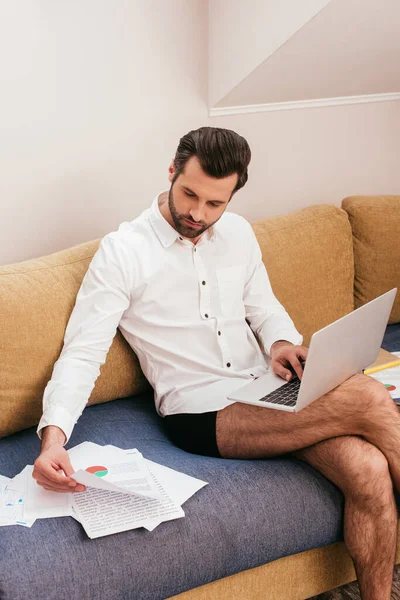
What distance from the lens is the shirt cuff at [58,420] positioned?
1.71 metres

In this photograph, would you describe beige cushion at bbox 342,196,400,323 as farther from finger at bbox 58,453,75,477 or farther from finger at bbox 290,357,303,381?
finger at bbox 58,453,75,477

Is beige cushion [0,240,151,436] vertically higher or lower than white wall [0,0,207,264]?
lower

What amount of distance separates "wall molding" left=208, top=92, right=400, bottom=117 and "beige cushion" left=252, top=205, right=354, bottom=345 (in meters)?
0.42

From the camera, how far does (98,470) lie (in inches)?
65.5

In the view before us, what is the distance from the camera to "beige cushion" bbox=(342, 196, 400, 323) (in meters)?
2.66

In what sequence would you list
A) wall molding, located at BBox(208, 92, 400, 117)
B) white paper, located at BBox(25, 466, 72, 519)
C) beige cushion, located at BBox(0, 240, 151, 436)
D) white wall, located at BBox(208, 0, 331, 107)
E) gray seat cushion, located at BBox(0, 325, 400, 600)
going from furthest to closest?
wall molding, located at BBox(208, 92, 400, 117)
white wall, located at BBox(208, 0, 331, 107)
beige cushion, located at BBox(0, 240, 151, 436)
white paper, located at BBox(25, 466, 72, 519)
gray seat cushion, located at BBox(0, 325, 400, 600)

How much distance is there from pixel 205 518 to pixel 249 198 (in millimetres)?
1464

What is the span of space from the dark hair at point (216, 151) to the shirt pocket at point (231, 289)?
0.31 meters

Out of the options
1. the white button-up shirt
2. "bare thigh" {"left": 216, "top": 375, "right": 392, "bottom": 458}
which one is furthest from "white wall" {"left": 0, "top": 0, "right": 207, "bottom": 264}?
"bare thigh" {"left": 216, "top": 375, "right": 392, "bottom": 458}

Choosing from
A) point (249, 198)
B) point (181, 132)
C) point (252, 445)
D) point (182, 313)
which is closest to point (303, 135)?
point (249, 198)

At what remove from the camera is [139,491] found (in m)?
1.54

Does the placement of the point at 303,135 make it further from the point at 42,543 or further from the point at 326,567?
the point at 42,543

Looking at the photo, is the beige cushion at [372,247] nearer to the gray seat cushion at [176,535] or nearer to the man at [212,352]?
the man at [212,352]

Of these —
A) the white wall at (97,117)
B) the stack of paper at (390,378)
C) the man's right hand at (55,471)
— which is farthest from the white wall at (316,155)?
the man's right hand at (55,471)
